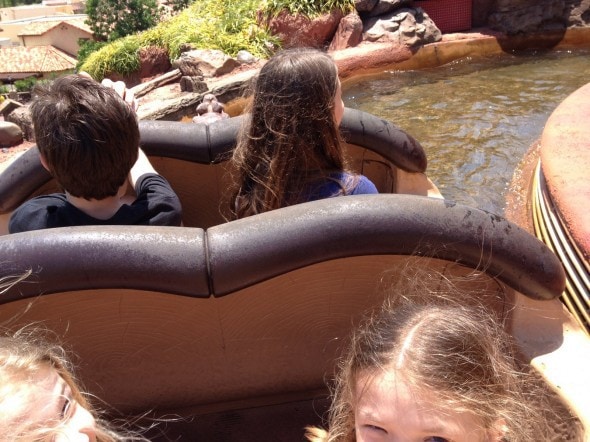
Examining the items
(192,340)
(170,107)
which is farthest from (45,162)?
(170,107)

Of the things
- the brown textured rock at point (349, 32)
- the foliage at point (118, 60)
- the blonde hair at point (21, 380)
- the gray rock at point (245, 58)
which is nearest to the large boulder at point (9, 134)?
the foliage at point (118, 60)

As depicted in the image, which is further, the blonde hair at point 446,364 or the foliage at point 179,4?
the foliage at point 179,4

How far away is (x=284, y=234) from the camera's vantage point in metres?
1.10

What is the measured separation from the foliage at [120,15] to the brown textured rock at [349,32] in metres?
9.28

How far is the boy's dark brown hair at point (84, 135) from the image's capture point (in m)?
1.27

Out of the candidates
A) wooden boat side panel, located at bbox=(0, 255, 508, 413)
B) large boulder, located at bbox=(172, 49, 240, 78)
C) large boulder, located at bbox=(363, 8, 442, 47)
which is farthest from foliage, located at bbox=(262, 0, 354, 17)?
wooden boat side panel, located at bbox=(0, 255, 508, 413)

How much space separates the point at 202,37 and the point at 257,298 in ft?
24.8

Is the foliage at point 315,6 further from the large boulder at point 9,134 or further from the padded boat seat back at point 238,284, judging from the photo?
the padded boat seat back at point 238,284

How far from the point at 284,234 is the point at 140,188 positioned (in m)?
0.55

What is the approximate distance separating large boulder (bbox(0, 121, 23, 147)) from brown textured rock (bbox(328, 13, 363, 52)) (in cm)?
434

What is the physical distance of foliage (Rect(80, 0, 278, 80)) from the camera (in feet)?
26.0

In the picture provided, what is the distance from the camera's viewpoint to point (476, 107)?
531 centimetres

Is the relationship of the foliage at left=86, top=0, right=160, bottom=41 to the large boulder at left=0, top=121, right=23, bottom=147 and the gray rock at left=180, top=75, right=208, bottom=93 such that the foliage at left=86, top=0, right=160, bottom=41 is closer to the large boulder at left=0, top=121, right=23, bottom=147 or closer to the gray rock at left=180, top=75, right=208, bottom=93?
the large boulder at left=0, top=121, right=23, bottom=147

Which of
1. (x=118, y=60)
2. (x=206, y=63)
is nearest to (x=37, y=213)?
(x=206, y=63)
